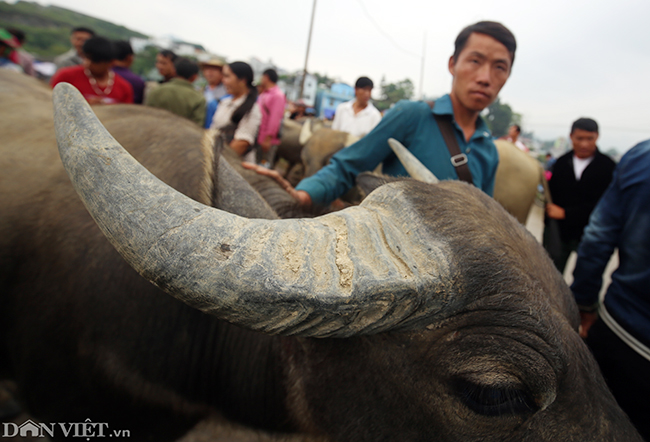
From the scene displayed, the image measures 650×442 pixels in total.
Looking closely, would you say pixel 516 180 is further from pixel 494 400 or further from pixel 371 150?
pixel 494 400

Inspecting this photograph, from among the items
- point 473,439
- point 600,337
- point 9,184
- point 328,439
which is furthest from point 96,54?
point 600,337

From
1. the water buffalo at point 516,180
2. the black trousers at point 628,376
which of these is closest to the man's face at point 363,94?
the water buffalo at point 516,180

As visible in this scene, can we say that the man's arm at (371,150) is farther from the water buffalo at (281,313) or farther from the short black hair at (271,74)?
the short black hair at (271,74)

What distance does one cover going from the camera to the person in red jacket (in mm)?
3660

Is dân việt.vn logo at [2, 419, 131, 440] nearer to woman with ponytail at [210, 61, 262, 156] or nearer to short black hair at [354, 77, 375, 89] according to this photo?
woman with ponytail at [210, 61, 262, 156]

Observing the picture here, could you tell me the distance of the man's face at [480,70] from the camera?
2338 mm

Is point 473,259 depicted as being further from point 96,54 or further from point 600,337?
point 96,54

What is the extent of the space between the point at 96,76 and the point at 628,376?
558 cm

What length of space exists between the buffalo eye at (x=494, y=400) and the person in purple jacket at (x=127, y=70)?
5735mm

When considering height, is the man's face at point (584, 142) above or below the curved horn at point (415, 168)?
above

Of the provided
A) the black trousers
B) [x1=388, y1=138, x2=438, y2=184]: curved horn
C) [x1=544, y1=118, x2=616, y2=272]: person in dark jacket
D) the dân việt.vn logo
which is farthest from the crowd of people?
[x1=544, y1=118, x2=616, y2=272]: person in dark jacket

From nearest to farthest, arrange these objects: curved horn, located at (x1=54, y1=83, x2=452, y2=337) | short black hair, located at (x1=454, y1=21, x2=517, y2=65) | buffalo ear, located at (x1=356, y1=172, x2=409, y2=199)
→ curved horn, located at (x1=54, y1=83, x2=452, y2=337), buffalo ear, located at (x1=356, y1=172, x2=409, y2=199), short black hair, located at (x1=454, y1=21, x2=517, y2=65)

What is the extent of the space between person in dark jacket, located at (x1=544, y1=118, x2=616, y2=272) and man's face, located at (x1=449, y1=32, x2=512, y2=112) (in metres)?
2.90

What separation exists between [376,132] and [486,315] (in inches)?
65.0
